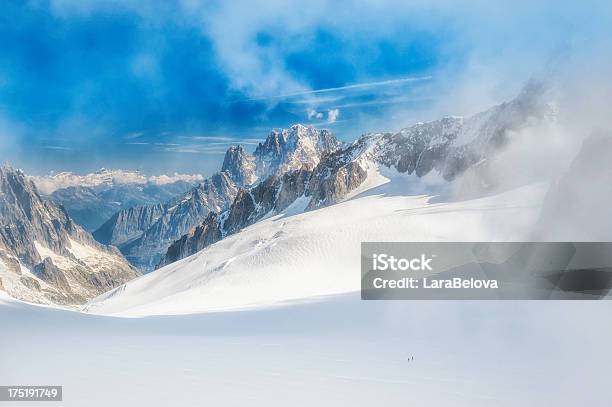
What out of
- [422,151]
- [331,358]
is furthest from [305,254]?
[422,151]

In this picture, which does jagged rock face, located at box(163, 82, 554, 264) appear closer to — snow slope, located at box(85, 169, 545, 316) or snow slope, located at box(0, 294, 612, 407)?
snow slope, located at box(85, 169, 545, 316)

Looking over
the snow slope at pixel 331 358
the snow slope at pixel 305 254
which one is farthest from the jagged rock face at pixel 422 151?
the snow slope at pixel 331 358

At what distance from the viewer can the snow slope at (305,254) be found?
51125 mm

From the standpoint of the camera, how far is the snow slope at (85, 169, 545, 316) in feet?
168

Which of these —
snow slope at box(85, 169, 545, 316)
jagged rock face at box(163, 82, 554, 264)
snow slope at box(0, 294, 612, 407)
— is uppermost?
jagged rock face at box(163, 82, 554, 264)

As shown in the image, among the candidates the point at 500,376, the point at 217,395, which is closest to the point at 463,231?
the point at 500,376

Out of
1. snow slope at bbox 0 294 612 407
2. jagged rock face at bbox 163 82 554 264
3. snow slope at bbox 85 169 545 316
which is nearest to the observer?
snow slope at bbox 0 294 612 407

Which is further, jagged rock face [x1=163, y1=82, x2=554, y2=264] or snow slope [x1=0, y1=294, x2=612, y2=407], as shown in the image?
jagged rock face [x1=163, y1=82, x2=554, y2=264]

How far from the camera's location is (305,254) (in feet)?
210

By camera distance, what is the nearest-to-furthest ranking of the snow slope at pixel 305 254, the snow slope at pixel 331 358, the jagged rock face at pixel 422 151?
the snow slope at pixel 331 358 → the snow slope at pixel 305 254 → the jagged rock face at pixel 422 151

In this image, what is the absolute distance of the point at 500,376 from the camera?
34.7 ft

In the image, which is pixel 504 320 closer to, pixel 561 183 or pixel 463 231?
pixel 561 183

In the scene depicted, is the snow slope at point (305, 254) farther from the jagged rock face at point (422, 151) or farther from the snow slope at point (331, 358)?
the jagged rock face at point (422, 151)

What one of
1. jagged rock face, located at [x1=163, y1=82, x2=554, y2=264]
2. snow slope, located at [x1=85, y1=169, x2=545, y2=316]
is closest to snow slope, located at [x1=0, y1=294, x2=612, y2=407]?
snow slope, located at [x1=85, y1=169, x2=545, y2=316]
